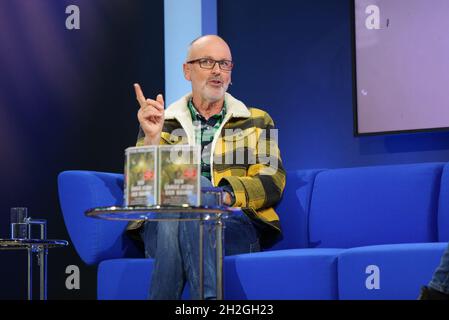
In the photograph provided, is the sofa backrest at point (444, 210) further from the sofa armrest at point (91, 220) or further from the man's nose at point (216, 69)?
the sofa armrest at point (91, 220)

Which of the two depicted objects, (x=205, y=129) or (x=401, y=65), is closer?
(x=205, y=129)

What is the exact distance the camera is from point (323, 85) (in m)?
4.32

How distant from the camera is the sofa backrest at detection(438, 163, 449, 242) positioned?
3352 mm

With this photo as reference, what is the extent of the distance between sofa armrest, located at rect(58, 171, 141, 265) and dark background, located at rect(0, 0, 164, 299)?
3.07ft

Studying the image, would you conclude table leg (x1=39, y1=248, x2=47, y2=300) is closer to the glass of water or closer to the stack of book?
the glass of water

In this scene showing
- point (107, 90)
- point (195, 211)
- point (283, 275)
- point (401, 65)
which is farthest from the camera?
point (107, 90)

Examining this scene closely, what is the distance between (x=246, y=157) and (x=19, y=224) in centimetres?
108

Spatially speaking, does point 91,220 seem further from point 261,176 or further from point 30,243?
point 261,176

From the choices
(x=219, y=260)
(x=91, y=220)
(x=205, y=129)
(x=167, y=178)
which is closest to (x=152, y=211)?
(x=167, y=178)

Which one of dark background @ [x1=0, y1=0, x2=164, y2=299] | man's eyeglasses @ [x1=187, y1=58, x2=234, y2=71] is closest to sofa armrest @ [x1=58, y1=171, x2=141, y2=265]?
man's eyeglasses @ [x1=187, y1=58, x2=234, y2=71]

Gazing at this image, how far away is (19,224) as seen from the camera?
382 centimetres

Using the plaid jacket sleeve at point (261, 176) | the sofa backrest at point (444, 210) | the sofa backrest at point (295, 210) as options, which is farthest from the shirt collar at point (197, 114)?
the sofa backrest at point (444, 210)

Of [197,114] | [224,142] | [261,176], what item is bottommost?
[261,176]
